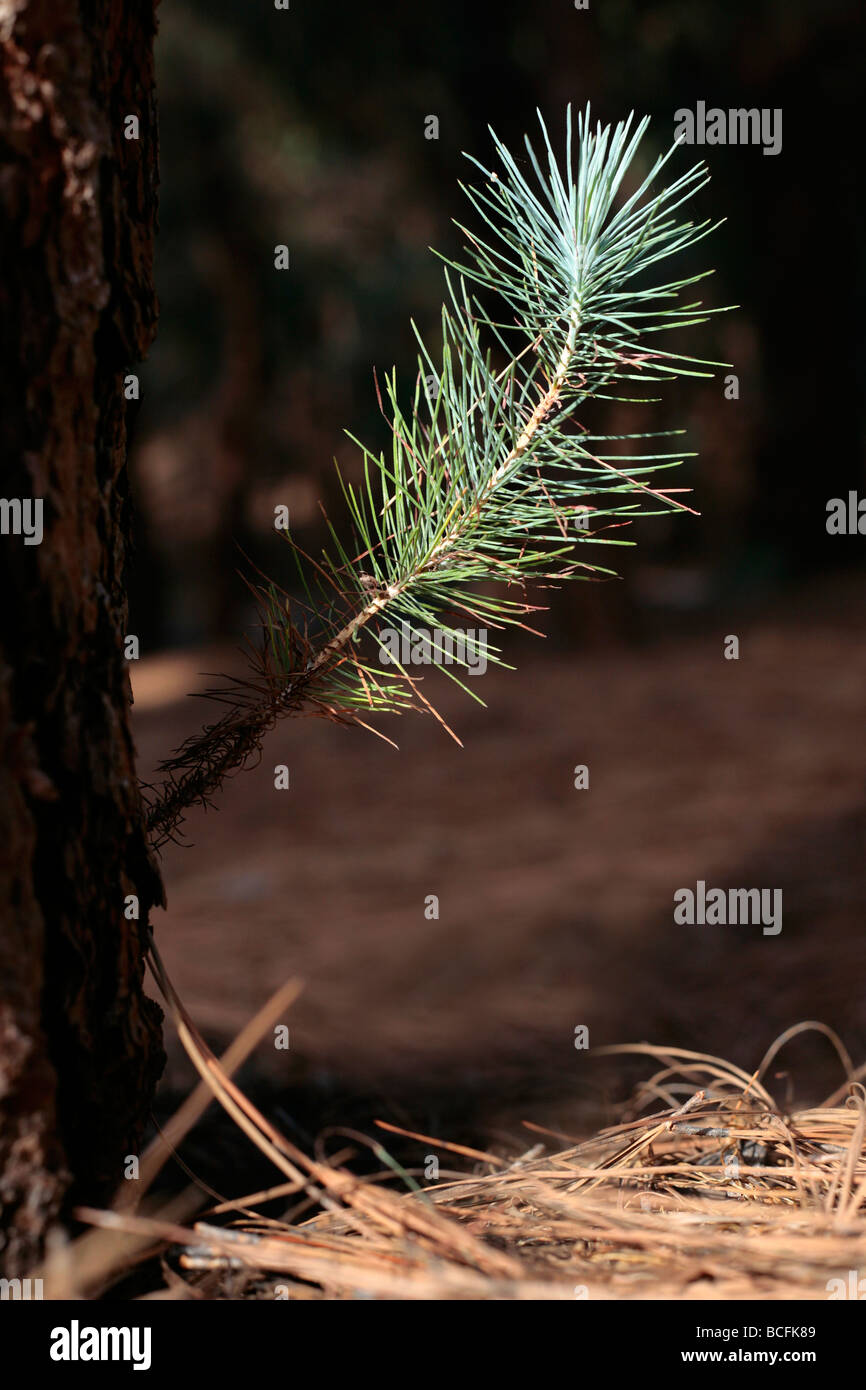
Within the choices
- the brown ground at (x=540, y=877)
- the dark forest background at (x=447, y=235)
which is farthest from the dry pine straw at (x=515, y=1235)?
the dark forest background at (x=447, y=235)

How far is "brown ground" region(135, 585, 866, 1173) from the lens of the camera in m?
1.78

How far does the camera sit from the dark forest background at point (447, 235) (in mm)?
4980

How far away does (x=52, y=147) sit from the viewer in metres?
0.70

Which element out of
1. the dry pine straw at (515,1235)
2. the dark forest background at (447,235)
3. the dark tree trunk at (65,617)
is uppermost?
the dark forest background at (447,235)

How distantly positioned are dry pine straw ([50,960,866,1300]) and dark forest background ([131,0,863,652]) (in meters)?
3.90

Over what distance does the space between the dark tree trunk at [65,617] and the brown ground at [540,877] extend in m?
0.71

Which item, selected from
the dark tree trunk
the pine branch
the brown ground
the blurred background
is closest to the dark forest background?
the blurred background

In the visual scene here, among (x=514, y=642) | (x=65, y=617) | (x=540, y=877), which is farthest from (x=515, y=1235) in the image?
(x=514, y=642)

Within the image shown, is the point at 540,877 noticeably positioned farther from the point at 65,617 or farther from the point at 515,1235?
the point at 65,617

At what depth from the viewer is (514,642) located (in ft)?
17.4

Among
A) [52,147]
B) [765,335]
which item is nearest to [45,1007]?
[52,147]

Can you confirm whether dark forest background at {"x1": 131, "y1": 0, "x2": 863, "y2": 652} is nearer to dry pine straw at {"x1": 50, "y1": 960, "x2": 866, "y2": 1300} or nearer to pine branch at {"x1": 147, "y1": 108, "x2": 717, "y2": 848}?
pine branch at {"x1": 147, "y1": 108, "x2": 717, "y2": 848}

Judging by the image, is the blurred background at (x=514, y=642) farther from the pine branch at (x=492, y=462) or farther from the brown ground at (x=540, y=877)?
the pine branch at (x=492, y=462)
